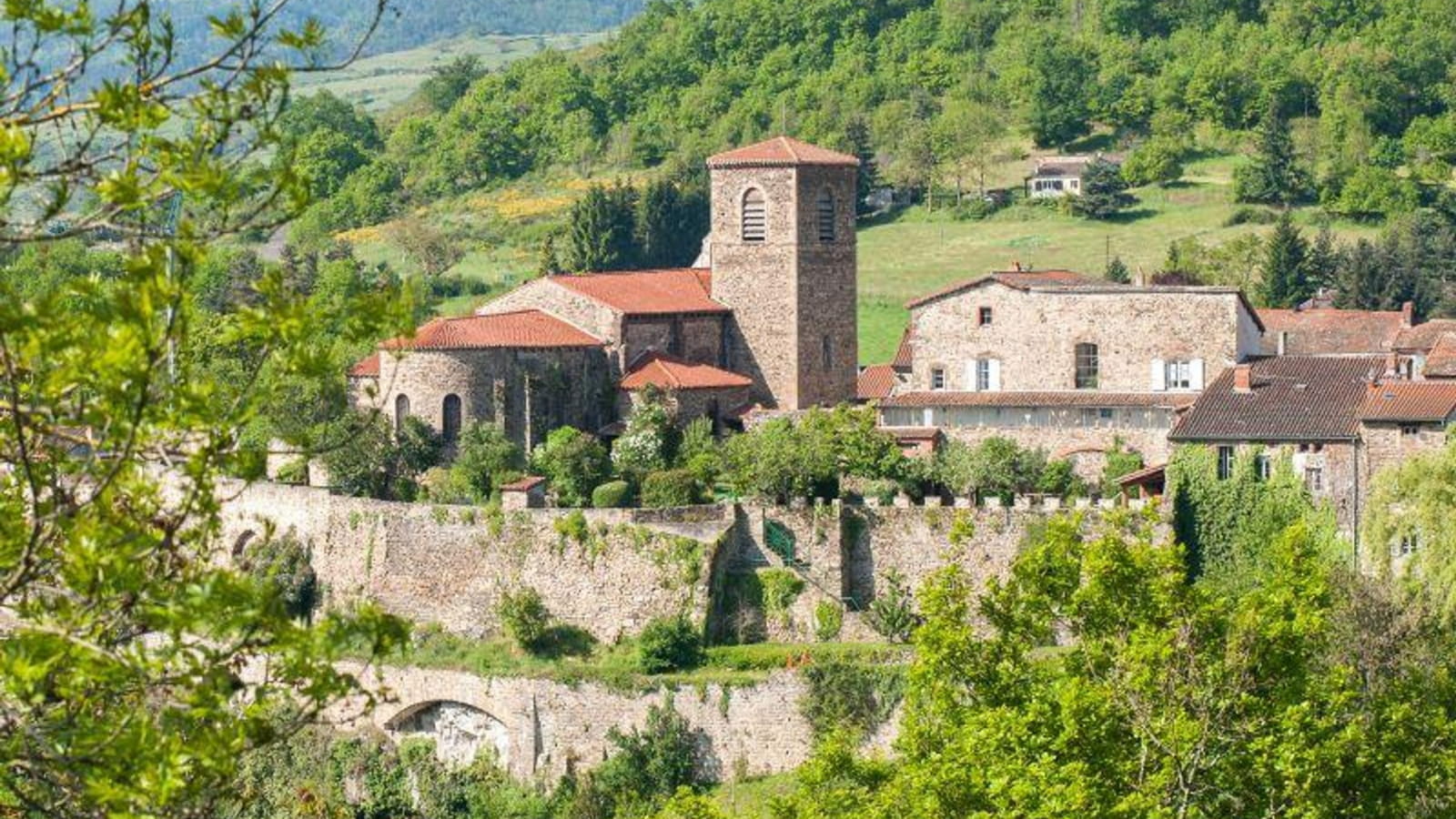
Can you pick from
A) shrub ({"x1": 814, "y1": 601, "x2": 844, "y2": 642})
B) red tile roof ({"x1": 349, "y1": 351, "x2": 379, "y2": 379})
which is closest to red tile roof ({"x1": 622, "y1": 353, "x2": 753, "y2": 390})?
red tile roof ({"x1": 349, "y1": 351, "x2": 379, "y2": 379})

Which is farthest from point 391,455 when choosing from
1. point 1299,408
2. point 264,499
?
point 1299,408

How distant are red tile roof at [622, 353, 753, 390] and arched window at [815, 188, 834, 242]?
3980 mm

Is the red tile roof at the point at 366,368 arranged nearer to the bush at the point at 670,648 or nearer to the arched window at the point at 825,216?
the arched window at the point at 825,216

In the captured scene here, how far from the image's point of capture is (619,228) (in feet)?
273

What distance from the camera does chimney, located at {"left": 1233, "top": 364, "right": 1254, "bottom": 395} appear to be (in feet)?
153

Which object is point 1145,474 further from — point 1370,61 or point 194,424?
point 1370,61

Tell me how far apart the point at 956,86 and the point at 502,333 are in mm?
64656

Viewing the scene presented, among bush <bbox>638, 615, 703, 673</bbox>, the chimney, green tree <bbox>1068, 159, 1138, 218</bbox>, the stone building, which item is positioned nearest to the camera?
bush <bbox>638, 615, 703, 673</bbox>

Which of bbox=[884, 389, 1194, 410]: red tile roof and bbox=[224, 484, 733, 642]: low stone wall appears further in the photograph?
bbox=[884, 389, 1194, 410]: red tile roof

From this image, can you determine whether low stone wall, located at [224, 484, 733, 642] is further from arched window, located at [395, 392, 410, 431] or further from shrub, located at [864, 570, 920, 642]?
shrub, located at [864, 570, 920, 642]

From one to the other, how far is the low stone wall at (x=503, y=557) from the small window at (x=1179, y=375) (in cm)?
964

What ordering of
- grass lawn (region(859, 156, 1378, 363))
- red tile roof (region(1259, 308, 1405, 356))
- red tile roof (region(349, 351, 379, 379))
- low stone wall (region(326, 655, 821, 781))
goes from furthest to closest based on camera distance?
grass lawn (region(859, 156, 1378, 363))
red tile roof (region(1259, 308, 1405, 356))
red tile roof (region(349, 351, 379, 379))
low stone wall (region(326, 655, 821, 781))

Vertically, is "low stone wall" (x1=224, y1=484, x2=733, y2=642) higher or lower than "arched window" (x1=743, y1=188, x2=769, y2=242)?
lower

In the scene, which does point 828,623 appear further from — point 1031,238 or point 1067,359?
point 1031,238
